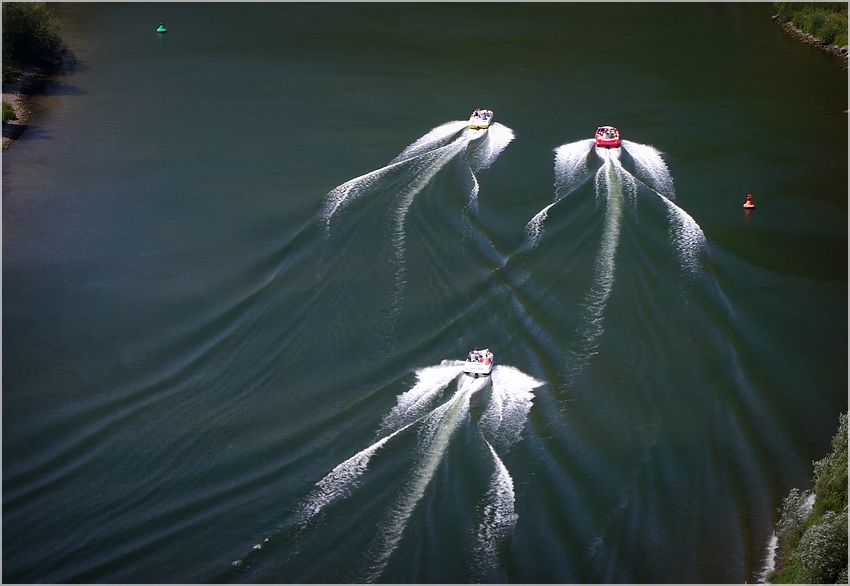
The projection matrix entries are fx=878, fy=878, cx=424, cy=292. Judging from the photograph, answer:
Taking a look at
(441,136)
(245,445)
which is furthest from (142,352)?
(441,136)

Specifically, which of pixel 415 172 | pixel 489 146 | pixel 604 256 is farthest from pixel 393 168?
pixel 604 256

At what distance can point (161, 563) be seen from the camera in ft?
55.0

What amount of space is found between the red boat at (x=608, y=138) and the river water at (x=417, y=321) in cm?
70

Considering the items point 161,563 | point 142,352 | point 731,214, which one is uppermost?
point 731,214

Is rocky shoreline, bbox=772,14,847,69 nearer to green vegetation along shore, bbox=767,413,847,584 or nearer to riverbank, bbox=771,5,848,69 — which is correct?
riverbank, bbox=771,5,848,69

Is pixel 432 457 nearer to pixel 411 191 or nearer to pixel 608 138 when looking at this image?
pixel 411 191

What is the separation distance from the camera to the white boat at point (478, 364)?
2122 centimetres

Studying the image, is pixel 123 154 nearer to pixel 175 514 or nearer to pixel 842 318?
pixel 175 514

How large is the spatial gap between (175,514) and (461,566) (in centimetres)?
588

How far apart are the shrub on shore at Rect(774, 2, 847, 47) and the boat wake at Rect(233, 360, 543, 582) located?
112 feet

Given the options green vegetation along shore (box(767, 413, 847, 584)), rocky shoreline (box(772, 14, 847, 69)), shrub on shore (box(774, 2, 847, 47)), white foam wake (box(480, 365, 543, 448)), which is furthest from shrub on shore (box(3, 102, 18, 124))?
shrub on shore (box(774, 2, 847, 47))

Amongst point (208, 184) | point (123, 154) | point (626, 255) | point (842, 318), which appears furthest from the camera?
point (123, 154)

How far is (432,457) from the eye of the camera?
18.8 m

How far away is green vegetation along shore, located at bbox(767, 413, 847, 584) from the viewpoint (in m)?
15.3
